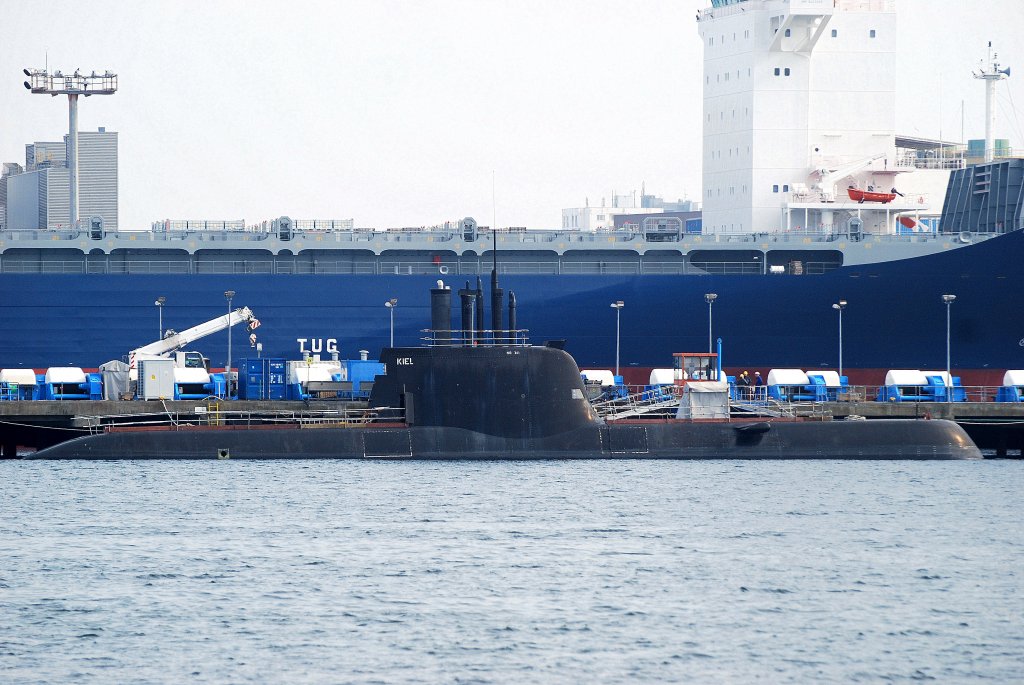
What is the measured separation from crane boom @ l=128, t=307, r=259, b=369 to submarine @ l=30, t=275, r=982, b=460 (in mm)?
15199

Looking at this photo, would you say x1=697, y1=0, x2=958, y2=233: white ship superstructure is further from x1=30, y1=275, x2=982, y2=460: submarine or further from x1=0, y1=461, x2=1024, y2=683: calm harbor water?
x1=0, y1=461, x2=1024, y2=683: calm harbor water

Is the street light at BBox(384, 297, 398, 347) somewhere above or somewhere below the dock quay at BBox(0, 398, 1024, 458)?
above

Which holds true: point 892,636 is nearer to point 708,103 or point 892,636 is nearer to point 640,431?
point 640,431

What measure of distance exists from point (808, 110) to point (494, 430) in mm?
32299

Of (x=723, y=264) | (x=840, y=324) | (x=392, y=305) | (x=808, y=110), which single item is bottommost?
(x=840, y=324)

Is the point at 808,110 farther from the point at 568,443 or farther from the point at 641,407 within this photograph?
the point at 568,443

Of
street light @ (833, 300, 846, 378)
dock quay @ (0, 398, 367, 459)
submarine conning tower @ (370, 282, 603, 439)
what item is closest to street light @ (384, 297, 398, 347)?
dock quay @ (0, 398, 367, 459)

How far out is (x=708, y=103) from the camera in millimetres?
66562

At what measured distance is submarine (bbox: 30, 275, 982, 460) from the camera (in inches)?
1457

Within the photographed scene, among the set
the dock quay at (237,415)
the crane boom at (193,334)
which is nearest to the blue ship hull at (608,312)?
the crane boom at (193,334)

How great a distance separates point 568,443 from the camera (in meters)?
37.4

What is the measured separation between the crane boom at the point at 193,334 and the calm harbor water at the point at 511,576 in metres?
16.7

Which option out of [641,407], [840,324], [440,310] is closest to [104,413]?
[440,310]

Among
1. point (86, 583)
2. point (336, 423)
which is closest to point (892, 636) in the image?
point (86, 583)
